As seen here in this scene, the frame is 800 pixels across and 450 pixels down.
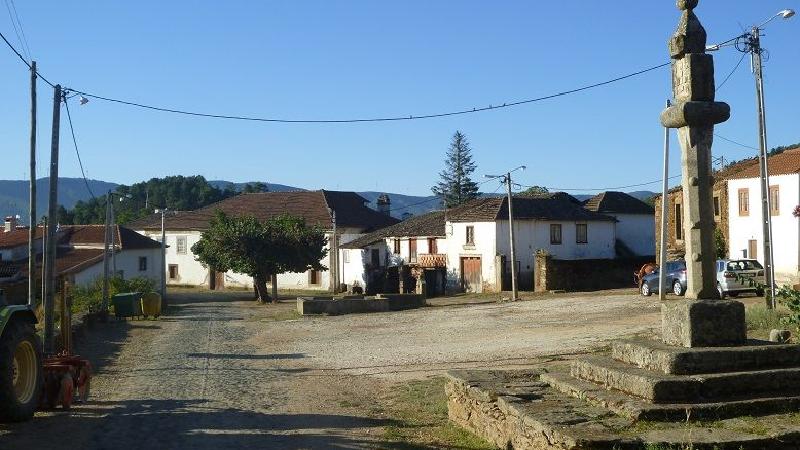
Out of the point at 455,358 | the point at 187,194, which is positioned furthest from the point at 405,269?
the point at 187,194

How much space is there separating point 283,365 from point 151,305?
19332 mm

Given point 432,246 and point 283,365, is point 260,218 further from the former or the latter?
point 283,365

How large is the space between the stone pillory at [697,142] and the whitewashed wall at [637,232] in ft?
166

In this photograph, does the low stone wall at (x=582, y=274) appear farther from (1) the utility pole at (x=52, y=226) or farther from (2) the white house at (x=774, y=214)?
(1) the utility pole at (x=52, y=226)

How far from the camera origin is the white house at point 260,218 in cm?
6569

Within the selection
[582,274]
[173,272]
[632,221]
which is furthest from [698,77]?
[173,272]

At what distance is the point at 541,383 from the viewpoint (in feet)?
33.2

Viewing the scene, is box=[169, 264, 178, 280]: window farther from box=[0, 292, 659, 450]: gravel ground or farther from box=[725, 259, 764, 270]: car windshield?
box=[725, 259, 764, 270]: car windshield

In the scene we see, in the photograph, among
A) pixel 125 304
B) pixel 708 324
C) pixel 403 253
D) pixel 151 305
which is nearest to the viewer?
pixel 708 324

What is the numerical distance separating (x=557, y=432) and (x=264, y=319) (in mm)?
27928

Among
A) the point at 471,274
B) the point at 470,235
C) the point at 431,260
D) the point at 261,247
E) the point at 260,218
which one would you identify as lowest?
the point at 471,274

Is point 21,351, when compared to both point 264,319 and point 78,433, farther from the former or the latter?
point 264,319

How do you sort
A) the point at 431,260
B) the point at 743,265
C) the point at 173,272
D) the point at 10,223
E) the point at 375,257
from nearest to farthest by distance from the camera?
the point at 743,265, the point at 431,260, the point at 375,257, the point at 173,272, the point at 10,223

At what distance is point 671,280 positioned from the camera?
3375 cm
